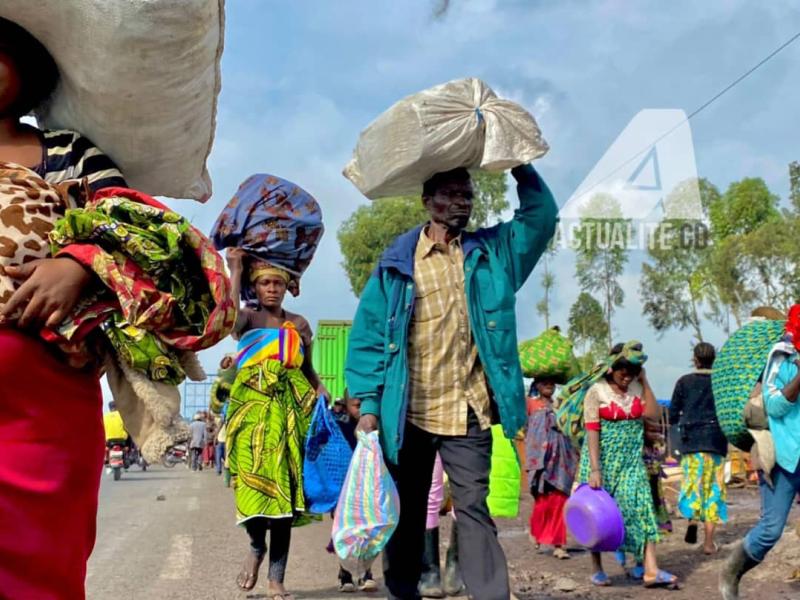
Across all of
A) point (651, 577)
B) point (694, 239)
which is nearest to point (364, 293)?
point (651, 577)

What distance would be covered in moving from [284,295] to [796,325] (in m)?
3.06

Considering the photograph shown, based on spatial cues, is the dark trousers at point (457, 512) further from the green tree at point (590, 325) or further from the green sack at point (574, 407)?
the green tree at point (590, 325)

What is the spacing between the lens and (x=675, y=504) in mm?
13898

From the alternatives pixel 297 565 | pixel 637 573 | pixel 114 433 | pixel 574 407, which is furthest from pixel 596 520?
pixel 114 433

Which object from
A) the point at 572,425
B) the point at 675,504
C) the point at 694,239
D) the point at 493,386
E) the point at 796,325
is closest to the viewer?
the point at 493,386

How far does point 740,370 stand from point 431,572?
233 cm

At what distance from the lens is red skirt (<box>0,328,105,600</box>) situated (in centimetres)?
214

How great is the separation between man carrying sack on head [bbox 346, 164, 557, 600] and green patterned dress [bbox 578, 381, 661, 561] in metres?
3.44

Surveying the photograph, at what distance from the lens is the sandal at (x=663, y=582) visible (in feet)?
23.6

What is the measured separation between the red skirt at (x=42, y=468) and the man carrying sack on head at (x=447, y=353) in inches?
84.2

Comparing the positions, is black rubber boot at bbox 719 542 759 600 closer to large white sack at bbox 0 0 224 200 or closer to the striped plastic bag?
the striped plastic bag

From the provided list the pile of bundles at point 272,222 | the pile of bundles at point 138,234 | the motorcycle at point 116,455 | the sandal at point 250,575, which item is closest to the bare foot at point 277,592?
the sandal at point 250,575

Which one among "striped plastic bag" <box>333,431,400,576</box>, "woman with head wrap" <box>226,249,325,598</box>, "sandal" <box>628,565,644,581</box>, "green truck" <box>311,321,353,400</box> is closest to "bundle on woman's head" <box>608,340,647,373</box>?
"sandal" <box>628,565,644,581</box>

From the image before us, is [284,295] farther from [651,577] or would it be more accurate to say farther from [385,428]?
[651,577]
